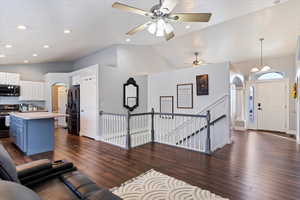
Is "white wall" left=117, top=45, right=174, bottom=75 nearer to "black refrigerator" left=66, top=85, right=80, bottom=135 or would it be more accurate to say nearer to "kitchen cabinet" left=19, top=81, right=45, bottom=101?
"black refrigerator" left=66, top=85, right=80, bottom=135

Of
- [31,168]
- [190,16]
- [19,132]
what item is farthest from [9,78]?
[190,16]

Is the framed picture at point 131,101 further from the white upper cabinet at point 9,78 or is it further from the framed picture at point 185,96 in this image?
the white upper cabinet at point 9,78

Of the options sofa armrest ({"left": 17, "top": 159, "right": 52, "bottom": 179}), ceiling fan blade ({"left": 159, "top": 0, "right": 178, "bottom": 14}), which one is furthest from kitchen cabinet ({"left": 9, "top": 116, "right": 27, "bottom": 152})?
ceiling fan blade ({"left": 159, "top": 0, "right": 178, "bottom": 14})

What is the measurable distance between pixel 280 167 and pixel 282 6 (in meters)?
3.67

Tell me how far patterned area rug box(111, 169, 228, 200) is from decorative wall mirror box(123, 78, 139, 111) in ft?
12.6

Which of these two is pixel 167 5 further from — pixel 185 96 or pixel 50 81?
pixel 50 81

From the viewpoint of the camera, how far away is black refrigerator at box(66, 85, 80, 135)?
6184 millimetres

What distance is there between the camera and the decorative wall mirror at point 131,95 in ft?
20.5

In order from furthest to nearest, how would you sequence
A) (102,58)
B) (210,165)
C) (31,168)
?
(102,58) < (210,165) < (31,168)

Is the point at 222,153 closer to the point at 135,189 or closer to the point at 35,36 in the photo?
the point at 135,189

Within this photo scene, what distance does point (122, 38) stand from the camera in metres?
5.44

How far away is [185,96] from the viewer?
6.05 meters

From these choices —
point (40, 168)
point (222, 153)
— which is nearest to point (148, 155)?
point (222, 153)

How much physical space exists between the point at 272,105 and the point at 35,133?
26.9 ft
